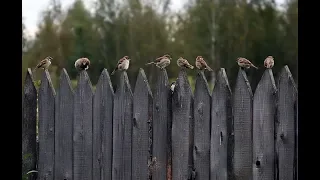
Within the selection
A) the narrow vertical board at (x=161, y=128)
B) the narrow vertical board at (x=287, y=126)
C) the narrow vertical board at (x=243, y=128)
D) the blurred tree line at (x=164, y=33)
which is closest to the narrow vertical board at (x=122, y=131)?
the narrow vertical board at (x=161, y=128)

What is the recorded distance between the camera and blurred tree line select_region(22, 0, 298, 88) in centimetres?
1747

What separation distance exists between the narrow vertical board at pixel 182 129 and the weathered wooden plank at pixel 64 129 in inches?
30.1

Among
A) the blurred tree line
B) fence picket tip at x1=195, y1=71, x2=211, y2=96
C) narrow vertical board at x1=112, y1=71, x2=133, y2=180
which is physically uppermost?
the blurred tree line

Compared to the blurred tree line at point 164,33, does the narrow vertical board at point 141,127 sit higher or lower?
lower

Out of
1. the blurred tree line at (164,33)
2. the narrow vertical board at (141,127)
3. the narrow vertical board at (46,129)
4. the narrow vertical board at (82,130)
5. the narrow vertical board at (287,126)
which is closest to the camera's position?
the narrow vertical board at (287,126)

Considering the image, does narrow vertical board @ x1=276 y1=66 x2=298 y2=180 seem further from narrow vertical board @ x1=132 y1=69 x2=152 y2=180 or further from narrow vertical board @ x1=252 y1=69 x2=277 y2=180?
narrow vertical board @ x1=132 y1=69 x2=152 y2=180

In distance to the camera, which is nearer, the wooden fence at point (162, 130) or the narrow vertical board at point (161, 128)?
the wooden fence at point (162, 130)

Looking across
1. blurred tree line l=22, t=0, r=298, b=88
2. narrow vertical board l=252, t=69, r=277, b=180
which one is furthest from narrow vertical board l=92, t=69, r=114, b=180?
blurred tree line l=22, t=0, r=298, b=88

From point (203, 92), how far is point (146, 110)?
0.41 meters

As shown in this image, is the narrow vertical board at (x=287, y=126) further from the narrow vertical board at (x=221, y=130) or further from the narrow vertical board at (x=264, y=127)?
the narrow vertical board at (x=221, y=130)

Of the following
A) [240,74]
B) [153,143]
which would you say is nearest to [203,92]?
[240,74]

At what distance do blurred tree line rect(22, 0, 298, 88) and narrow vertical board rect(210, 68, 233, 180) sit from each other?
13.2 metres

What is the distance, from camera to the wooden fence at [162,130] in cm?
332

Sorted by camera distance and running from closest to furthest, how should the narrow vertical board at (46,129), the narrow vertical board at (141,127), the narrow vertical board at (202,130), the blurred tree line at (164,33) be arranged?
1. the narrow vertical board at (202,130)
2. the narrow vertical board at (141,127)
3. the narrow vertical board at (46,129)
4. the blurred tree line at (164,33)
